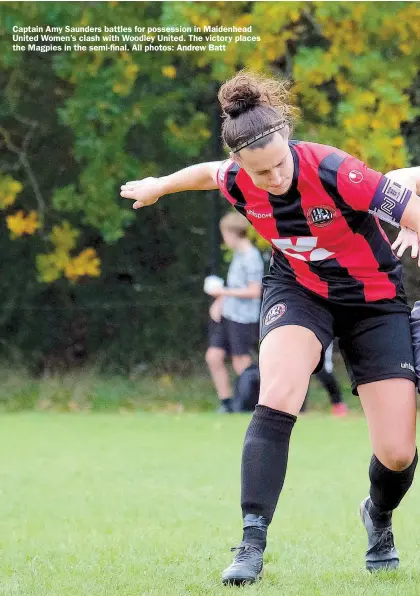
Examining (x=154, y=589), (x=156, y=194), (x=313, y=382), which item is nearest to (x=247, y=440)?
(x=154, y=589)

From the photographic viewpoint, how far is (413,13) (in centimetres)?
1173

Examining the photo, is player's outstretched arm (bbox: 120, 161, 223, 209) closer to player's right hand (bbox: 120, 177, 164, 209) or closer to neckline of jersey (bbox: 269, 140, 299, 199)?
player's right hand (bbox: 120, 177, 164, 209)

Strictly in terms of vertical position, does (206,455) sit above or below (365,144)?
below

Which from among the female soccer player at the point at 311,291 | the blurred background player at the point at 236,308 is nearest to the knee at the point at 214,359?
the blurred background player at the point at 236,308

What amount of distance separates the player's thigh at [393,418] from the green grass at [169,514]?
49 cm

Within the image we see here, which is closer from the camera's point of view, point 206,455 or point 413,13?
point 206,455

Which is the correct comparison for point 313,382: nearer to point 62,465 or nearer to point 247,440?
point 62,465

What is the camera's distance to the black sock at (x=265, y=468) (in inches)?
171

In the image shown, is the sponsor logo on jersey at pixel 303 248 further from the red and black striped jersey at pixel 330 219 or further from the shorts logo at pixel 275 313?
the shorts logo at pixel 275 313

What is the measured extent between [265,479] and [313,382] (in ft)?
29.5

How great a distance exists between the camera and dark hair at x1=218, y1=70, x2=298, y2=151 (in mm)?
4277

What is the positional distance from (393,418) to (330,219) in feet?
2.56

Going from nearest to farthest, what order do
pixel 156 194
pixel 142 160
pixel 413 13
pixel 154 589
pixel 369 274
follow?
pixel 154 589
pixel 369 274
pixel 156 194
pixel 413 13
pixel 142 160

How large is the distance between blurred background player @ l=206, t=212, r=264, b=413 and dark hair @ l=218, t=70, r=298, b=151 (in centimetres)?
711
